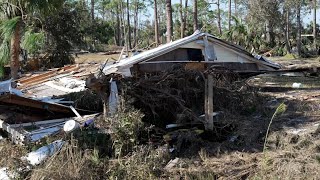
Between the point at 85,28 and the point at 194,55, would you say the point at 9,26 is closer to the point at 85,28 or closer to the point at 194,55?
the point at 194,55

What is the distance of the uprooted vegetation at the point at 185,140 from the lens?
22.4 feet

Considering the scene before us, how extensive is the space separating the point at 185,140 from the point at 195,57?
2.59 m

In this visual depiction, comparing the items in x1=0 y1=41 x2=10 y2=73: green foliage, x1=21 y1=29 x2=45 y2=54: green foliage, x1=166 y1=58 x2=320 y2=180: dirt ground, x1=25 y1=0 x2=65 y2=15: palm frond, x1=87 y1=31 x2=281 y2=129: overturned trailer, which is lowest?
x1=166 y1=58 x2=320 y2=180: dirt ground

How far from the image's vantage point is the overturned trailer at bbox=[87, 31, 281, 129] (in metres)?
8.34

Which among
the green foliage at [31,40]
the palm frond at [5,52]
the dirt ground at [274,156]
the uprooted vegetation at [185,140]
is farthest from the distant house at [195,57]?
the green foliage at [31,40]

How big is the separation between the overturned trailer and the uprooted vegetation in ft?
0.14

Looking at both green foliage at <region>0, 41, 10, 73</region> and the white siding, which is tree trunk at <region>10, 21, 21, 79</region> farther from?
the white siding

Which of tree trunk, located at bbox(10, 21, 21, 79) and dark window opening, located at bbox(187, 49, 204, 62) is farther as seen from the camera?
tree trunk, located at bbox(10, 21, 21, 79)

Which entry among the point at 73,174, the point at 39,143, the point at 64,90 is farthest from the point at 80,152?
the point at 64,90

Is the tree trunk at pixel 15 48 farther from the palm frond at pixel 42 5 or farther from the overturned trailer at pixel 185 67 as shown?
the overturned trailer at pixel 185 67

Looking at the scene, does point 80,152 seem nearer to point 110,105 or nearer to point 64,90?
point 110,105

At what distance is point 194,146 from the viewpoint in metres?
7.82

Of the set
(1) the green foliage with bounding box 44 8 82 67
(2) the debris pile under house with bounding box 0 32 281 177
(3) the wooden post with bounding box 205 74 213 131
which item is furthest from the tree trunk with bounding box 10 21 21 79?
(1) the green foliage with bounding box 44 8 82 67

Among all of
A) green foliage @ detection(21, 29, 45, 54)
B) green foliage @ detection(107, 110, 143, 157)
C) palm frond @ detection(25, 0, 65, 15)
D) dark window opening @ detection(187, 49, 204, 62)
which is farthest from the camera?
green foliage @ detection(21, 29, 45, 54)
